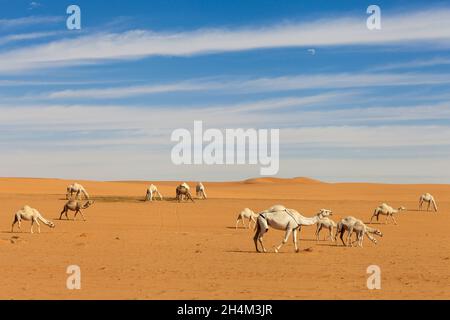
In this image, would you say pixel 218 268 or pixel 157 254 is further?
pixel 157 254

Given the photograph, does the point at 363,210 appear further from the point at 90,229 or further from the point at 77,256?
the point at 77,256

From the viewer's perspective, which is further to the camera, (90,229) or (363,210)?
(363,210)

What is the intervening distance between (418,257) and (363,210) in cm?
2327

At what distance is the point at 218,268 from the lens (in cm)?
1783

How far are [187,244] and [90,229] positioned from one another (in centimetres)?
718

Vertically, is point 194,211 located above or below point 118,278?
above
